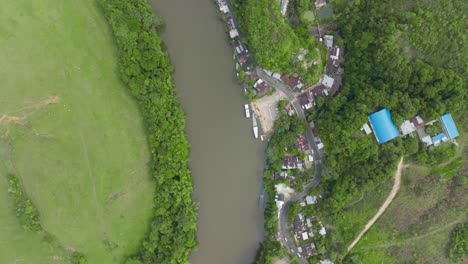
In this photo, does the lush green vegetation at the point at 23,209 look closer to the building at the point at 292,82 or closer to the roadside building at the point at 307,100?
the building at the point at 292,82

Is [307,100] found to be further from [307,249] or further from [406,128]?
[307,249]

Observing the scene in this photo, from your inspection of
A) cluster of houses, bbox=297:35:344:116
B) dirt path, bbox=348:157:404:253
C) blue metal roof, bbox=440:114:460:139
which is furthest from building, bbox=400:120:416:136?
cluster of houses, bbox=297:35:344:116

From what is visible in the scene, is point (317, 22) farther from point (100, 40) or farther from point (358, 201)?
point (100, 40)

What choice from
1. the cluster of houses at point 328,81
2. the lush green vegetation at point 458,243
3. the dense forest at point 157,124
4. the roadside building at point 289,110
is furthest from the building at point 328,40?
the lush green vegetation at point 458,243

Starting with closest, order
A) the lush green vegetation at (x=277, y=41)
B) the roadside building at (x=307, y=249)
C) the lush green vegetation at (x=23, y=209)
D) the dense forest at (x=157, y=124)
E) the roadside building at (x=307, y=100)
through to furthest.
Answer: the lush green vegetation at (x=277, y=41) → the lush green vegetation at (x=23, y=209) → the dense forest at (x=157, y=124) → the roadside building at (x=307, y=249) → the roadside building at (x=307, y=100)

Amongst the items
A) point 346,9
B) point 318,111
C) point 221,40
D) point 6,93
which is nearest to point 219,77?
point 221,40
